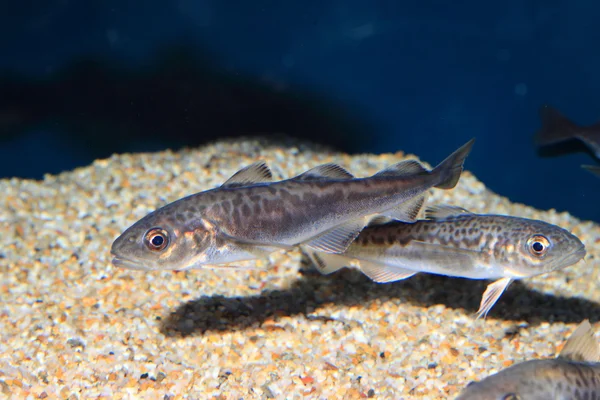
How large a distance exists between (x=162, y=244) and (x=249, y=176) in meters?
0.72

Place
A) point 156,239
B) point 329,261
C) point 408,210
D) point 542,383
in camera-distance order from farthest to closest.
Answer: point 329,261, point 408,210, point 156,239, point 542,383

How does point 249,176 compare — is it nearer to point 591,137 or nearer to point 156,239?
point 156,239

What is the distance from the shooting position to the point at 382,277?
386 centimetres

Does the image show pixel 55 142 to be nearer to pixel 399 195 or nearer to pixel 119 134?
pixel 119 134

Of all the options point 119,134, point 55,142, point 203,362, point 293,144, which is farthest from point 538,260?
point 55,142

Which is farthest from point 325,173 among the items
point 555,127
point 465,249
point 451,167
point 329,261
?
point 555,127

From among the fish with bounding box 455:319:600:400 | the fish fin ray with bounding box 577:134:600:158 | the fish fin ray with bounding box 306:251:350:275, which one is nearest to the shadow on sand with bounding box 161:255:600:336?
the fish fin ray with bounding box 306:251:350:275

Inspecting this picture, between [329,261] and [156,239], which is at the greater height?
[156,239]

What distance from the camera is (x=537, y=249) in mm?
3457

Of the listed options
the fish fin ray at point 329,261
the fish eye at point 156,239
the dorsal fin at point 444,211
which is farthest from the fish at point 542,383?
the fish eye at point 156,239

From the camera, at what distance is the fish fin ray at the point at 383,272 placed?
3830 millimetres

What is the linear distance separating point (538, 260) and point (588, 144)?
250 cm

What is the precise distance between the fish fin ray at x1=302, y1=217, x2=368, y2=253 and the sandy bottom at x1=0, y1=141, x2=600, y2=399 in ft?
2.29

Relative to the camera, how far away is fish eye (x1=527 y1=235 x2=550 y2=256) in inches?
135
